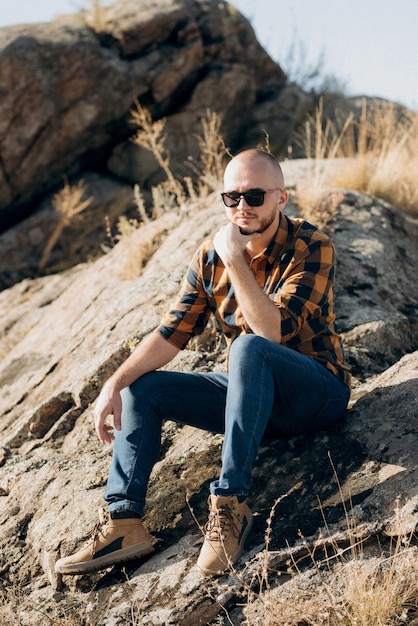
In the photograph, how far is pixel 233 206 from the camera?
374cm

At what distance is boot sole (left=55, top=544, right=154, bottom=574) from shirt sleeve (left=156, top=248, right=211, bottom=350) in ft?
3.48

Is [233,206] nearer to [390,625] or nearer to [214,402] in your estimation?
[214,402]

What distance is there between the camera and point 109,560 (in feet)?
11.0

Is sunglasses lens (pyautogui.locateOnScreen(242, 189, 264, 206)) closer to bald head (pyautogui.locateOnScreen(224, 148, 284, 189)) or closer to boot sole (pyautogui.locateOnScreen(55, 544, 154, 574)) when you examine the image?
bald head (pyautogui.locateOnScreen(224, 148, 284, 189))

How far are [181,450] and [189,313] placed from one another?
29.6 inches

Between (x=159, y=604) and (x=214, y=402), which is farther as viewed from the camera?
(x=214, y=402)

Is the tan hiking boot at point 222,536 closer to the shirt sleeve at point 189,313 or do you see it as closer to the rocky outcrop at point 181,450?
the rocky outcrop at point 181,450

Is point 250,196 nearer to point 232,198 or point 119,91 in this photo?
point 232,198

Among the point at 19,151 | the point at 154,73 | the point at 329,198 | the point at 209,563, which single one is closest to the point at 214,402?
the point at 209,563

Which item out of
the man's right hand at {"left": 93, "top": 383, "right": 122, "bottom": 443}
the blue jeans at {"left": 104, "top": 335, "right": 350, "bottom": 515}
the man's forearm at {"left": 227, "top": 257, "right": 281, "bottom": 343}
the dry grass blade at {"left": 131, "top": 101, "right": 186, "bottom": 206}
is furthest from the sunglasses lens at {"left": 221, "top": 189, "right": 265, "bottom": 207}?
the dry grass blade at {"left": 131, "top": 101, "right": 186, "bottom": 206}

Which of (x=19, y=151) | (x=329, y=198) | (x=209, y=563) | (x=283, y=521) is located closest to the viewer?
(x=209, y=563)

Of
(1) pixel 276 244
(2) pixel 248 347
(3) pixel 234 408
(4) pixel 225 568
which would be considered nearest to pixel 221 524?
(4) pixel 225 568

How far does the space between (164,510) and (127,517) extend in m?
0.36

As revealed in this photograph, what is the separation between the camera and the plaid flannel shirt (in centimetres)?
354
